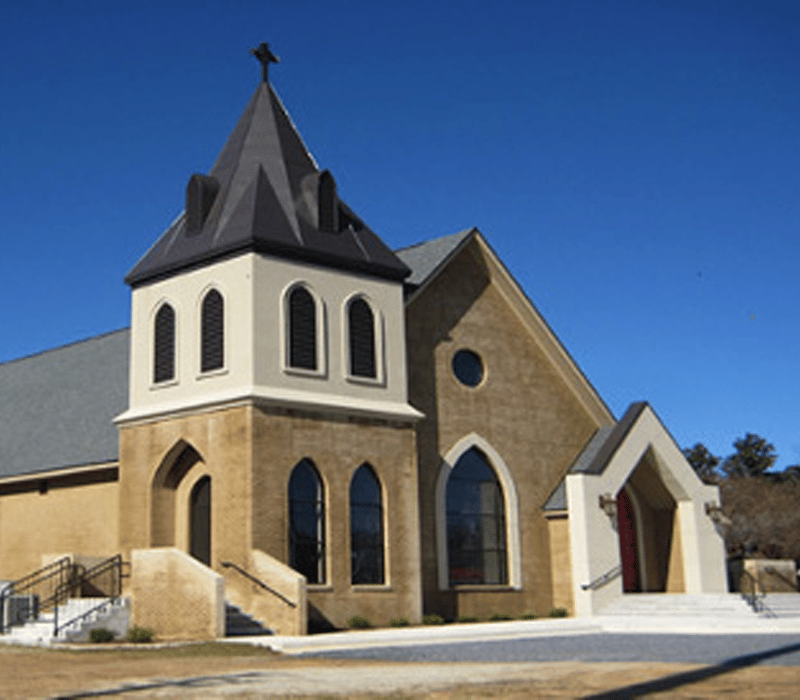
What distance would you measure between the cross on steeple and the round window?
9088 mm

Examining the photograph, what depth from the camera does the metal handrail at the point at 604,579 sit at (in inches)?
1156

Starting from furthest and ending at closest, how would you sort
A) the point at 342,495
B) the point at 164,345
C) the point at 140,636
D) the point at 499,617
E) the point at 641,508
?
the point at 641,508 < the point at 499,617 < the point at 164,345 < the point at 342,495 < the point at 140,636

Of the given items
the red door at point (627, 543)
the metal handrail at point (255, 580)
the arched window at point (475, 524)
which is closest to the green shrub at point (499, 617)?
the arched window at point (475, 524)

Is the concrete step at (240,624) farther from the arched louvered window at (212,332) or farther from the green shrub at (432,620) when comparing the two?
the arched louvered window at (212,332)

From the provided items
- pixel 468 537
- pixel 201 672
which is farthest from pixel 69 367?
pixel 201 672

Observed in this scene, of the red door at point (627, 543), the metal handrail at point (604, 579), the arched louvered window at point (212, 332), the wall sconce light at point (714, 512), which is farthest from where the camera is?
the red door at point (627, 543)

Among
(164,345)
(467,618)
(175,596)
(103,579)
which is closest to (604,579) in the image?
(467,618)

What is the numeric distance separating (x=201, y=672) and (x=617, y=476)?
58.6ft

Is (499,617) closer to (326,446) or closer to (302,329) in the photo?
(326,446)

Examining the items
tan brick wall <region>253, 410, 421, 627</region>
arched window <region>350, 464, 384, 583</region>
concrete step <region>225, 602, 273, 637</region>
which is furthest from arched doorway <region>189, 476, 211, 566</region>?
arched window <region>350, 464, 384, 583</region>

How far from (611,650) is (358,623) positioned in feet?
25.1

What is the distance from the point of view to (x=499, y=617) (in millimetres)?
28703

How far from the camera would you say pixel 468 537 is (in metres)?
29.5

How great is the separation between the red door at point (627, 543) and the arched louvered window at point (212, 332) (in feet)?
44.6
